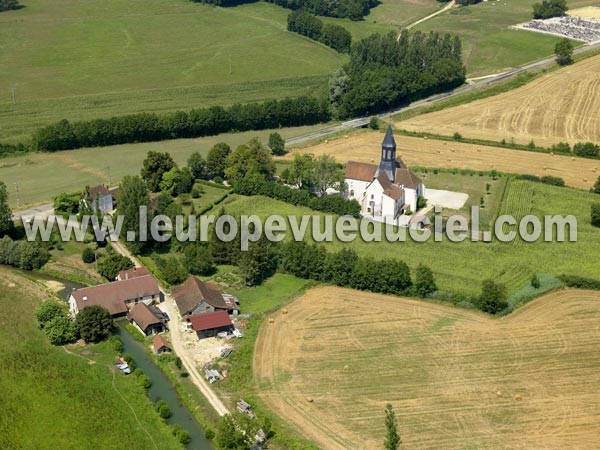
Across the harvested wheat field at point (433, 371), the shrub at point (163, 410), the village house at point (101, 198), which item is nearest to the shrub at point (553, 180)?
the harvested wheat field at point (433, 371)

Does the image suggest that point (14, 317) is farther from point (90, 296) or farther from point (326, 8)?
point (326, 8)

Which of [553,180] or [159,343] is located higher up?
[553,180]

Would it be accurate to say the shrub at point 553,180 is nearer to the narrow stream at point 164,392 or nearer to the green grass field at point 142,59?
the green grass field at point 142,59

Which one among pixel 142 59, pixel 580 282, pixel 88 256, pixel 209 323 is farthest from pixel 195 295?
pixel 142 59

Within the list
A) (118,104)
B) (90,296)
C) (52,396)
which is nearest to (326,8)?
(118,104)

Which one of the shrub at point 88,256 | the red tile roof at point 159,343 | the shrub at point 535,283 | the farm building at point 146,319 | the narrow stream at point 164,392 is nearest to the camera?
the narrow stream at point 164,392

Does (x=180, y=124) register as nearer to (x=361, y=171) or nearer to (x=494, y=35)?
(x=361, y=171)
